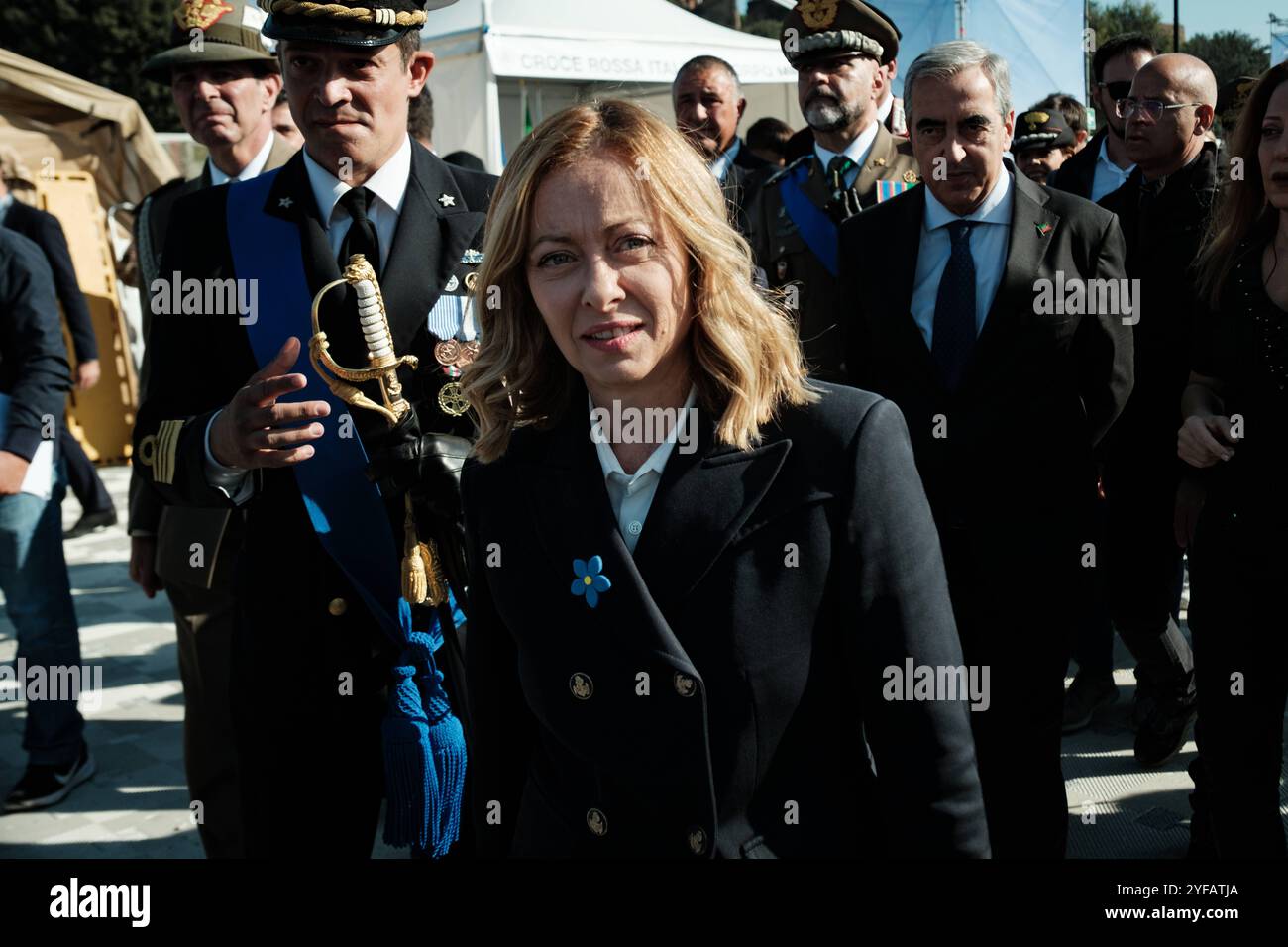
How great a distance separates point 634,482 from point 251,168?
125 inches

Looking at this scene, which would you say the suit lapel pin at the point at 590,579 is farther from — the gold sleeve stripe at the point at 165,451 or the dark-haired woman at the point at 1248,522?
the dark-haired woman at the point at 1248,522

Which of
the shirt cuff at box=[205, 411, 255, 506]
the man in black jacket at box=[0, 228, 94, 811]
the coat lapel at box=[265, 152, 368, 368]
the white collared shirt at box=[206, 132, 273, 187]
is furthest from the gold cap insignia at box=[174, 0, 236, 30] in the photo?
the shirt cuff at box=[205, 411, 255, 506]

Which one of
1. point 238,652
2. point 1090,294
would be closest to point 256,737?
point 238,652

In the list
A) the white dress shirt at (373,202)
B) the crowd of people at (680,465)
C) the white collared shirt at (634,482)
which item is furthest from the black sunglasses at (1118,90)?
the white collared shirt at (634,482)

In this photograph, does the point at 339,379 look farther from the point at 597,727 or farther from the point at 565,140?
the point at 597,727

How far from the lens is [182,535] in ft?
9.93

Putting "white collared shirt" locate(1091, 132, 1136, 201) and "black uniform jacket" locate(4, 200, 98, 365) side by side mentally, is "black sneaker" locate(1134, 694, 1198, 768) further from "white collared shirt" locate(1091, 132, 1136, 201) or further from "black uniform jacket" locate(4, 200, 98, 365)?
"black uniform jacket" locate(4, 200, 98, 365)

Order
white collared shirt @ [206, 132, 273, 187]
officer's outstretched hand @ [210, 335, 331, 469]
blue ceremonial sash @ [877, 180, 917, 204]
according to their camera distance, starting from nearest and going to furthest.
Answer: officer's outstretched hand @ [210, 335, 331, 469], blue ceremonial sash @ [877, 180, 917, 204], white collared shirt @ [206, 132, 273, 187]

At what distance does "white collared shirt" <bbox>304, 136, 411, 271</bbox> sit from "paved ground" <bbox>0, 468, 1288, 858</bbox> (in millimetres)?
2223

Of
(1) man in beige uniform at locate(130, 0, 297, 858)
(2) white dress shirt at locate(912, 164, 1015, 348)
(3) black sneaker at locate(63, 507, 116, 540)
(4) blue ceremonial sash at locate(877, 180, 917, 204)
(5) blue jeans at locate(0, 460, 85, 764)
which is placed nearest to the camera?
(1) man in beige uniform at locate(130, 0, 297, 858)

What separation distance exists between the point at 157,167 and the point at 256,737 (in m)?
11.2

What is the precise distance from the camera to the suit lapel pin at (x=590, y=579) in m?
1.74

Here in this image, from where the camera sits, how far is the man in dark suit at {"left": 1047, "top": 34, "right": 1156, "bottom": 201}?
524cm

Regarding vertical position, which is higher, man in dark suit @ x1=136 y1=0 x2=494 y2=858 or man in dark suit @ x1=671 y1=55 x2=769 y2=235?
man in dark suit @ x1=671 y1=55 x2=769 y2=235
